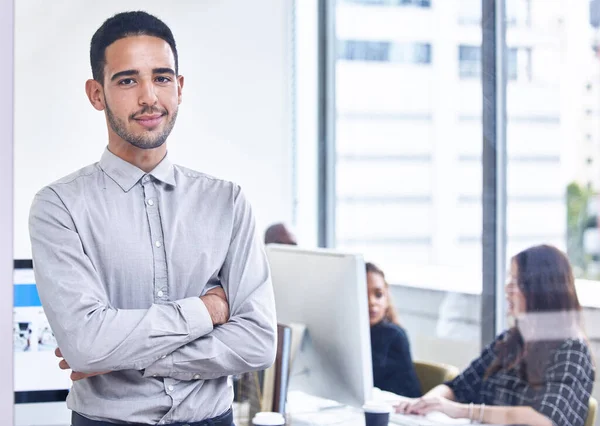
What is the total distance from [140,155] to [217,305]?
396 millimetres

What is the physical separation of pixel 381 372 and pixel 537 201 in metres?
1.02

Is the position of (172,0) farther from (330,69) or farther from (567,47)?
(567,47)

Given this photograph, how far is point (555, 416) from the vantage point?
2.63 m

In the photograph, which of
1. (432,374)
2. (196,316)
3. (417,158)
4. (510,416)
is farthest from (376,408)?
(417,158)

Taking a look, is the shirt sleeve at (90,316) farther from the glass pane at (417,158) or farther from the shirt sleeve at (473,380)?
the glass pane at (417,158)

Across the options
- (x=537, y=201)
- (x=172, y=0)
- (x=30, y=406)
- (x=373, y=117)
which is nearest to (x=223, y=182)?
(x=172, y=0)

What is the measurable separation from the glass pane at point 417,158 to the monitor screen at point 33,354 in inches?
80.3

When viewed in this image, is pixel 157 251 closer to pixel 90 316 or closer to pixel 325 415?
pixel 90 316

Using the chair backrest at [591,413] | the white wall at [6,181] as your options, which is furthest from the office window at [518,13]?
the white wall at [6,181]

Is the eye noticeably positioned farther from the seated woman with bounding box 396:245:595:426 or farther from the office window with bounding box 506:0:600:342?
the office window with bounding box 506:0:600:342

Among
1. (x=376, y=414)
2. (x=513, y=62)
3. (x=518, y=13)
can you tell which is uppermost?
(x=518, y=13)

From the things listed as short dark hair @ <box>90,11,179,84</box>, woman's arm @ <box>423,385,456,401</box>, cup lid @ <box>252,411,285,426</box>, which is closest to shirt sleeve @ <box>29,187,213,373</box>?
cup lid @ <box>252,411,285,426</box>

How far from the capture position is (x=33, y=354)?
192cm

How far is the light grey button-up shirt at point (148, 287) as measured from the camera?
148 cm
